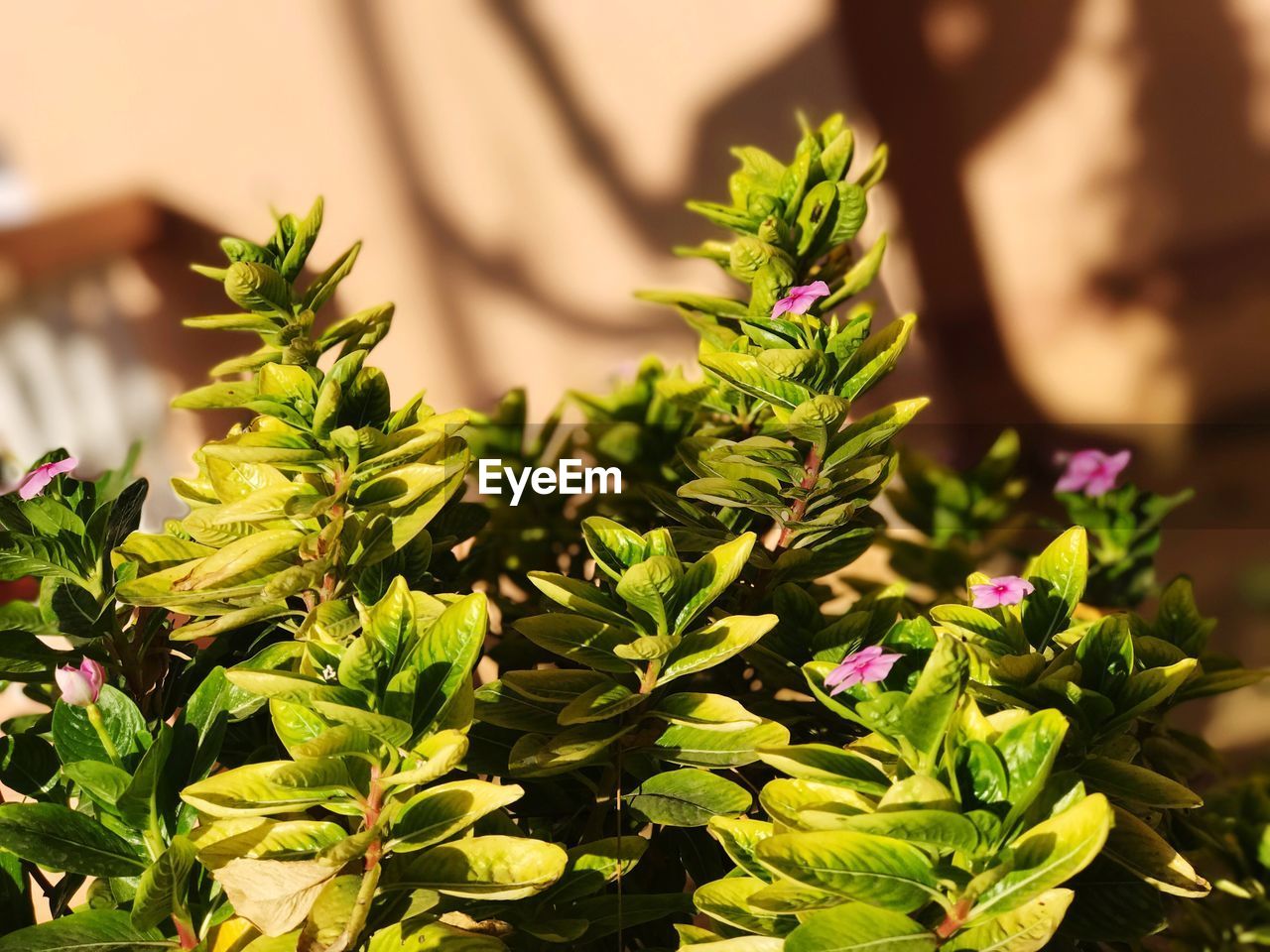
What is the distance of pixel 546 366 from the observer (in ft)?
6.57

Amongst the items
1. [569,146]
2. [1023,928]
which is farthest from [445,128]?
[1023,928]

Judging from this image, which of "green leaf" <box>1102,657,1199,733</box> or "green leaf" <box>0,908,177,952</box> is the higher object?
"green leaf" <box>0,908,177,952</box>

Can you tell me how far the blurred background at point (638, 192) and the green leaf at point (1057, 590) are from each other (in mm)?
985

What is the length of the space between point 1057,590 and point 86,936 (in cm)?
47

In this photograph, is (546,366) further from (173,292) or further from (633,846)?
(633,846)

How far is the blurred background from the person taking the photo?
69.4 inches

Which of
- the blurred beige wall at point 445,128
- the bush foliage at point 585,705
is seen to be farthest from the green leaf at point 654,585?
the blurred beige wall at point 445,128

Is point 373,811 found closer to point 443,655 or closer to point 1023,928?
point 443,655

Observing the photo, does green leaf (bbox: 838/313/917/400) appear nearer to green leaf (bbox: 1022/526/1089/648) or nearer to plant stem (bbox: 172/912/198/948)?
green leaf (bbox: 1022/526/1089/648)

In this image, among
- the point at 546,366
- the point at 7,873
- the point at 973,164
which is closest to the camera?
the point at 7,873

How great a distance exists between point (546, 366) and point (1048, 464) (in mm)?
998

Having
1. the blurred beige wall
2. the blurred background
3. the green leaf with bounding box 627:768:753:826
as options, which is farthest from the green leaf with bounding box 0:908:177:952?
the blurred beige wall

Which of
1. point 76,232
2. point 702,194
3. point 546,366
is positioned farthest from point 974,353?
point 76,232

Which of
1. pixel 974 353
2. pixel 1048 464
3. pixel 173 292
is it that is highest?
pixel 173 292
